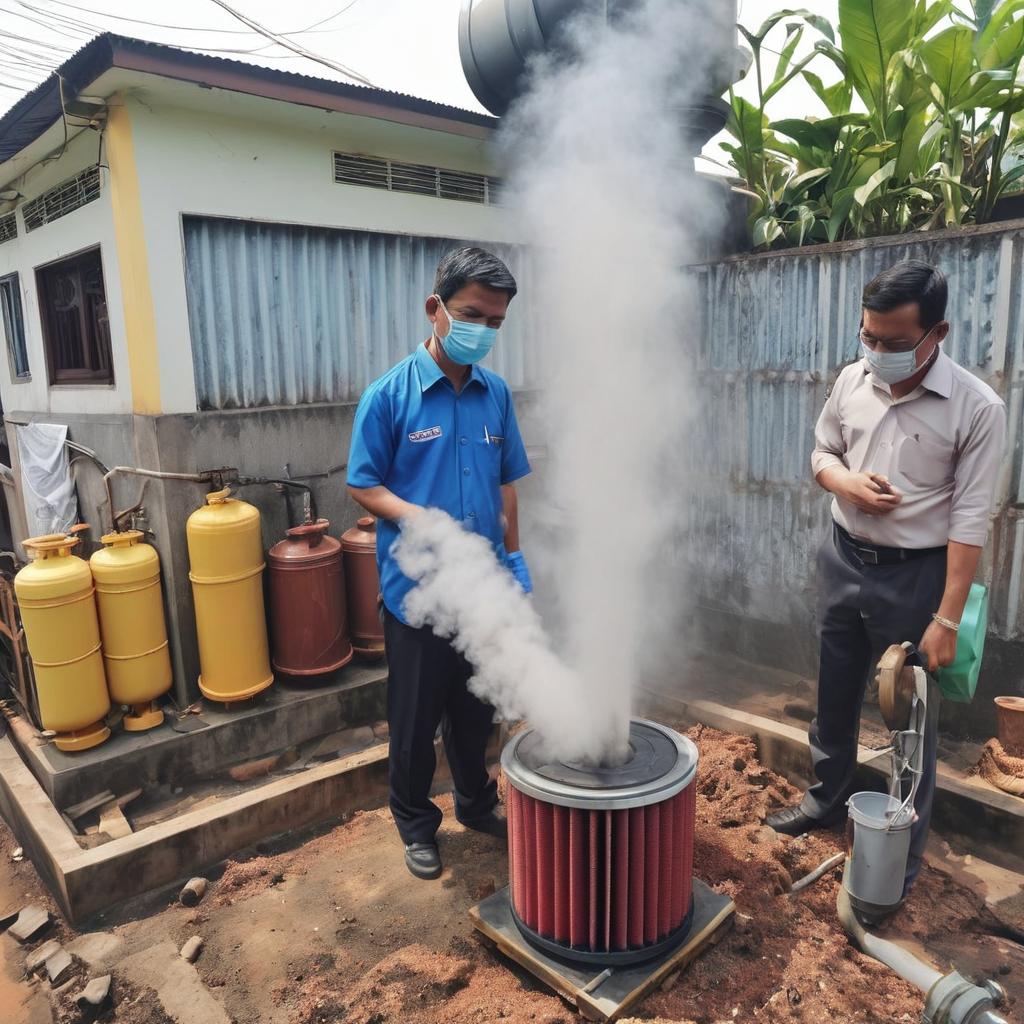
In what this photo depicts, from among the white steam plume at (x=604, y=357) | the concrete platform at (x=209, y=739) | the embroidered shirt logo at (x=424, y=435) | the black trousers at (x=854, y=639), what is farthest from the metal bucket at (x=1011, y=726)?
the concrete platform at (x=209, y=739)

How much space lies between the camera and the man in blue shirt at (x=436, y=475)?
3.06 metres

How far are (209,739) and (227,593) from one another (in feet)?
2.96

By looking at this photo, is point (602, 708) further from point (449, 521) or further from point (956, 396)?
point (956, 396)

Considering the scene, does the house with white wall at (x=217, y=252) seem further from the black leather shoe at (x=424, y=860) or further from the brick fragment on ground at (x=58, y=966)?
the black leather shoe at (x=424, y=860)

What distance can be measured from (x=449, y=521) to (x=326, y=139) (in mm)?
3605

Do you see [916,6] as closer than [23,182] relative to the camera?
Yes

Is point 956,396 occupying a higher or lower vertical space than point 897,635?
higher

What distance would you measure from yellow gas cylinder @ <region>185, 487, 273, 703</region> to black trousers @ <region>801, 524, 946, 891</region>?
3343 millimetres

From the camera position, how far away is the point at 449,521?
10.4 ft

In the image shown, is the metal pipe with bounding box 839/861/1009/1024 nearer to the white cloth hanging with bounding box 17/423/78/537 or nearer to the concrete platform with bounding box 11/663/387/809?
the concrete platform with bounding box 11/663/387/809

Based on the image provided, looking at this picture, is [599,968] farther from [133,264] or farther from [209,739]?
[133,264]

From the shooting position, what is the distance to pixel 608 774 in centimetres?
273

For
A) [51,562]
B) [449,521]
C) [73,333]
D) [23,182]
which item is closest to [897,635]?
[449,521]

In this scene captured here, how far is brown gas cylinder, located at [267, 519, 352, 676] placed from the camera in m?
4.95
